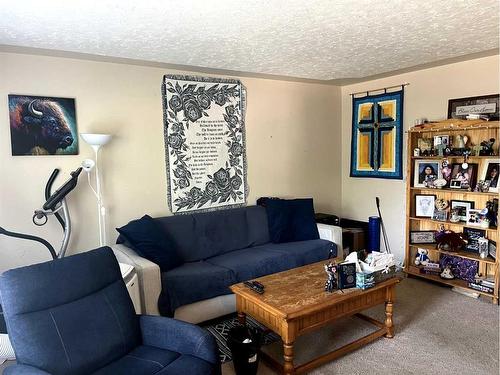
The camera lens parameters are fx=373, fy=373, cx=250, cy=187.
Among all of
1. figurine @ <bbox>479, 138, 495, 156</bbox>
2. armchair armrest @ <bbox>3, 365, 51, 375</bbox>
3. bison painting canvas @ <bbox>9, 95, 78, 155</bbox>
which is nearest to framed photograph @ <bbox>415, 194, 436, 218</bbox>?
figurine @ <bbox>479, 138, 495, 156</bbox>

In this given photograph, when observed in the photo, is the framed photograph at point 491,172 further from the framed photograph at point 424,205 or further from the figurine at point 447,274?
the figurine at point 447,274

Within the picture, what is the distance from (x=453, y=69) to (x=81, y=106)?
3648 mm

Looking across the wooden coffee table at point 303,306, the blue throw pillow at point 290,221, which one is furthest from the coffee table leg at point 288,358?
the blue throw pillow at point 290,221

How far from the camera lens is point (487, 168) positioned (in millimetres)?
3539

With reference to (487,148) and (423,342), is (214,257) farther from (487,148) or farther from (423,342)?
(487,148)

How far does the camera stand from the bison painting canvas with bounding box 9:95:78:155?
9.83 ft

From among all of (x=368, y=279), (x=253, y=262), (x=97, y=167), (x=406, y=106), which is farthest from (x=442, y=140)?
(x=97, y=167)

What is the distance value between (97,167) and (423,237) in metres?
3.41

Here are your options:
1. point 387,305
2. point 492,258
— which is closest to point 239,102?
point 387,305

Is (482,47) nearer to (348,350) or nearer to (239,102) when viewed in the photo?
(239,102)

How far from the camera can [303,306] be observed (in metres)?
2.33

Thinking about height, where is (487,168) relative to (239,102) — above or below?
below

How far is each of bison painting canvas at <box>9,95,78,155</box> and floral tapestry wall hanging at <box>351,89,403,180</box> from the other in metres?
3.38

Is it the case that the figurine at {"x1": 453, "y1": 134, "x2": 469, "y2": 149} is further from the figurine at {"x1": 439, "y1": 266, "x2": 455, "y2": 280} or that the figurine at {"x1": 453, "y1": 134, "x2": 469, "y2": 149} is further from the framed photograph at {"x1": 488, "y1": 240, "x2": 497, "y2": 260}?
the figurine at {"x1": 439, "y1": 266, "x2": 455, "y2": 280}
